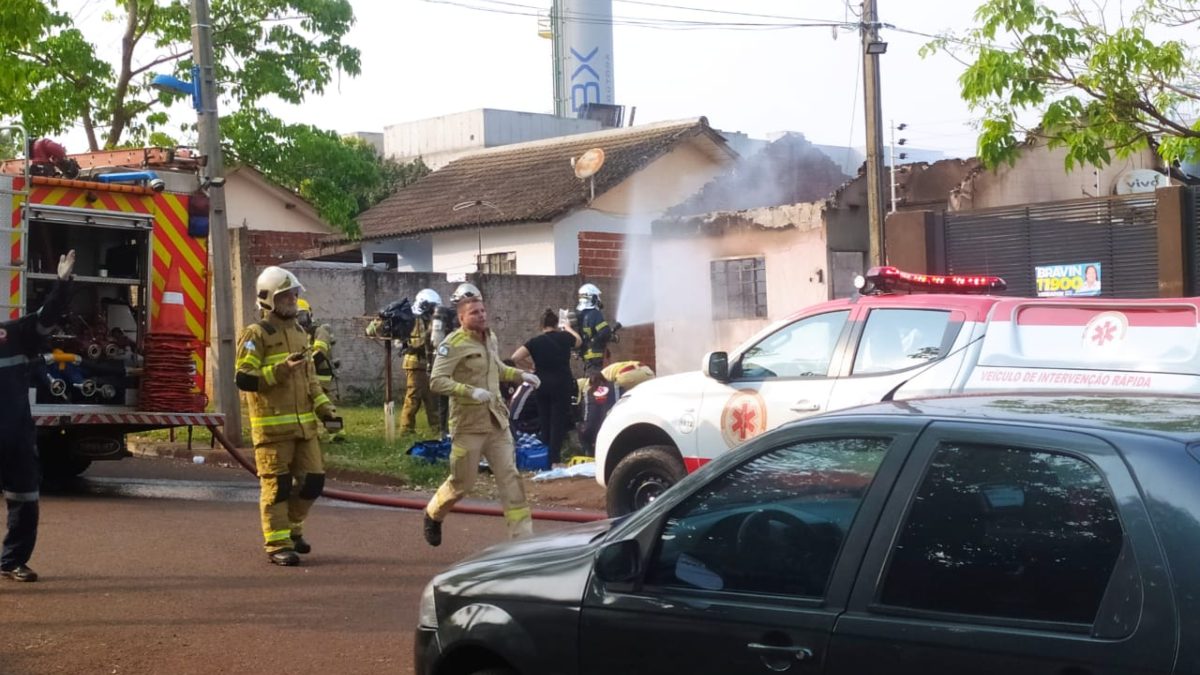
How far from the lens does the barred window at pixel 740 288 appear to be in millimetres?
22469

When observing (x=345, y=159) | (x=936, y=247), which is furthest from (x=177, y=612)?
(x=345, y=159)

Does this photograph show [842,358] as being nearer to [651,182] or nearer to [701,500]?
[701,500]

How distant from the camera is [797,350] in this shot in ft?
31.0

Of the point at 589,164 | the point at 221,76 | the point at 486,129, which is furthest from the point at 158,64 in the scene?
the point at 486,129

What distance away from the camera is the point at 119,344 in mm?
12648

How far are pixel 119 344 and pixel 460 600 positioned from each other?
350 inches

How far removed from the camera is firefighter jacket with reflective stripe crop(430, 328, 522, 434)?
29.1 feet

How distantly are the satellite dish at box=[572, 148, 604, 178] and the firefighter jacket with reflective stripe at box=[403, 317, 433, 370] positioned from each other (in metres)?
11.1

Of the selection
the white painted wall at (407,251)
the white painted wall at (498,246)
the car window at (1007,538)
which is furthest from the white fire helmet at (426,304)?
the car window at (1007,538)

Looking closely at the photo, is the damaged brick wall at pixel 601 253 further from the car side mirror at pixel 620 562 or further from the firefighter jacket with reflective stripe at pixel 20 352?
the car side mirror at pixel 620 562

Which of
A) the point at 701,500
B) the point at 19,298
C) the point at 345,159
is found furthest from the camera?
the point at 345,159

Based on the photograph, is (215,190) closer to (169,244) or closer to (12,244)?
(169,244)

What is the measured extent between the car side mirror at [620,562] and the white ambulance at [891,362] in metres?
3.29

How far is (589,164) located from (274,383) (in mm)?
19452
